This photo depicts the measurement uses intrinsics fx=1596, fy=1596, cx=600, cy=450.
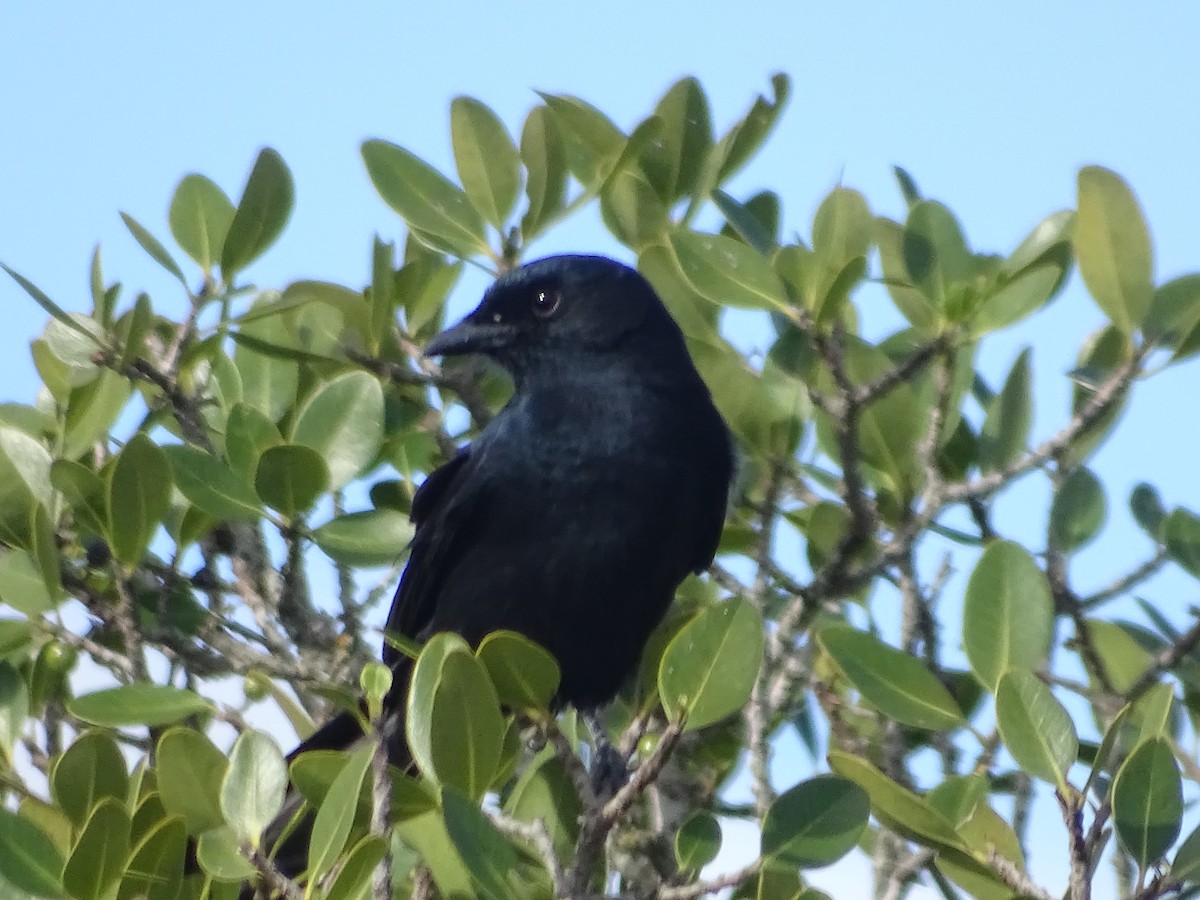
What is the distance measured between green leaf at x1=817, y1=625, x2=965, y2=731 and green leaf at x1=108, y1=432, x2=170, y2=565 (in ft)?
3.96

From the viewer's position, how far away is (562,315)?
4117 millimetres

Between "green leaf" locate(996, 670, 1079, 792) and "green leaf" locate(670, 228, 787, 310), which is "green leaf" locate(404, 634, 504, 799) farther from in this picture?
"green leaf" locate(670, 228, 787, 310)

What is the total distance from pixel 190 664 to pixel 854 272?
4.92ft

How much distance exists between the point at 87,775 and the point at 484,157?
4.93ft

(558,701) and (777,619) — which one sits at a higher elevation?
(777,619)

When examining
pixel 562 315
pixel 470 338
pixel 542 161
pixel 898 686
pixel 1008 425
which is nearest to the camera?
pixel 898 686

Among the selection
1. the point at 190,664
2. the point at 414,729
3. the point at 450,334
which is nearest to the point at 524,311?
the point at 450,334

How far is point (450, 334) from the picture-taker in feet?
12.5

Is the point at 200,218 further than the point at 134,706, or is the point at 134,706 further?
the point at 200,218

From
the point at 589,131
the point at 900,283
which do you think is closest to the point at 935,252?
the point at 900,283

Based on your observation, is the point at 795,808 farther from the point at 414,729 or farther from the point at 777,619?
the point at 777,619

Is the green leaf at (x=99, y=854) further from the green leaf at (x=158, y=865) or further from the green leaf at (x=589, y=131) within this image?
the green leaf at (x=589, y=131)

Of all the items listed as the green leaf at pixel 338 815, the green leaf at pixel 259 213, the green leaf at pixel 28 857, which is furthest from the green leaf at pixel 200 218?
the green leaf at pixel 338 815

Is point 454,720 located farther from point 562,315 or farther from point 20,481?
point 562,315
